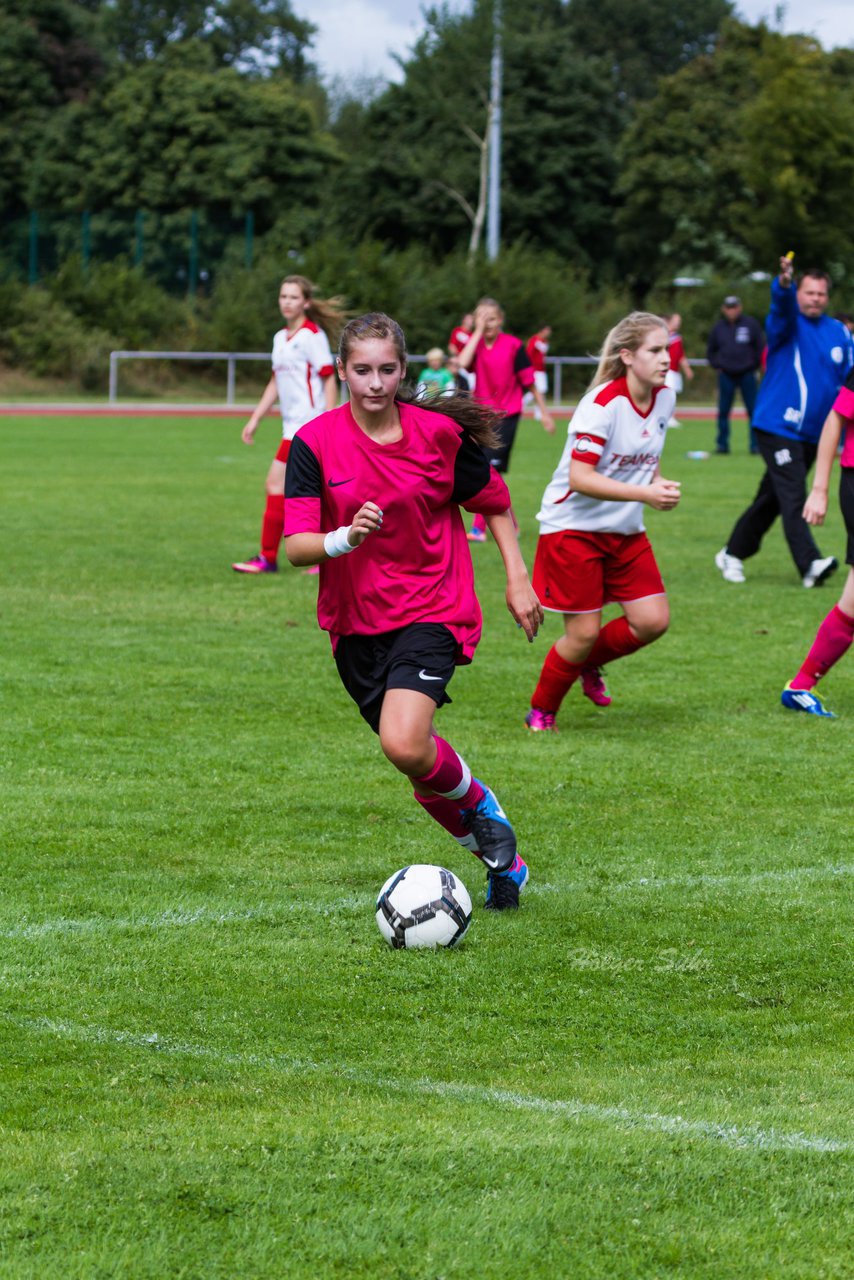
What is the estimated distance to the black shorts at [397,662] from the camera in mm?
5164

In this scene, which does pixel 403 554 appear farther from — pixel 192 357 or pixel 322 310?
pixel 192 357

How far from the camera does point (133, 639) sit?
9.93 meters

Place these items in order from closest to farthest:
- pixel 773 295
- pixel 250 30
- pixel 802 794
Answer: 1. pixel 802 794
2. pixel 773 295
3. pixel 250 30

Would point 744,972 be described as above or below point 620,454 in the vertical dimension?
below

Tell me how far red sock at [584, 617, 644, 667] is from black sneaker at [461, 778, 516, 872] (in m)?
2.58

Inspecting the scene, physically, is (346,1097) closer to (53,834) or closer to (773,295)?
(53,834)

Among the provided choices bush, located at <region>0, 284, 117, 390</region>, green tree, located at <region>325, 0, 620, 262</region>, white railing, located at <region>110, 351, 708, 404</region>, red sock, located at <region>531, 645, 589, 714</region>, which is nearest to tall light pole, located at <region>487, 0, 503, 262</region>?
white railing, located at <region>110, 351, 708, 404</region>

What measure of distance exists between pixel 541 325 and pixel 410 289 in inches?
134

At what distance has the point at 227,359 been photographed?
1529 inches

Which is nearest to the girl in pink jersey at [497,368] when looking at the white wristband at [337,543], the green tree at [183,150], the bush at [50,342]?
the white wristband at [337,543]

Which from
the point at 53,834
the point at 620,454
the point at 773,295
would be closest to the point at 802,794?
the point at 620,454

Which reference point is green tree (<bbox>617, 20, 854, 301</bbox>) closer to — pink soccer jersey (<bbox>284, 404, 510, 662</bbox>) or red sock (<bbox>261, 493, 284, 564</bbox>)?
red sock (<bbox>261, 493, 284, 564</bbox>)

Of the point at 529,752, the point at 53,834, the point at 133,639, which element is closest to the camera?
the point at 53,834

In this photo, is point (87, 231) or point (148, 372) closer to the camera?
point (148, 372)
